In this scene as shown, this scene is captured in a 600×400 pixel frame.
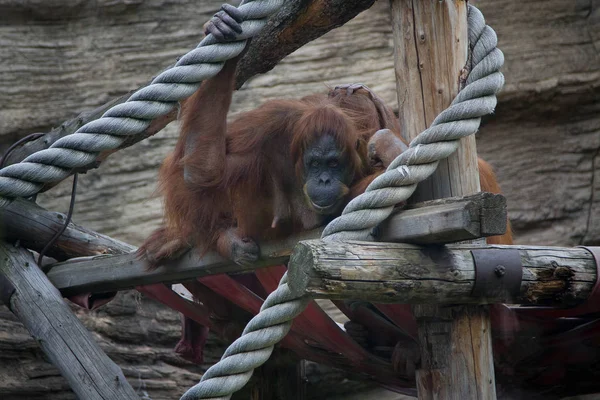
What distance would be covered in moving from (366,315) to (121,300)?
226 centimetres

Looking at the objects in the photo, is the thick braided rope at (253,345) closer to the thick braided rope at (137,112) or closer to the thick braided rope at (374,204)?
the thick braided rope at (374,204)

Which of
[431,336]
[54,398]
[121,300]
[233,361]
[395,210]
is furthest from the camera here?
[121,300]

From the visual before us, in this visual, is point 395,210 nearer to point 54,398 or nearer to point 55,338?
point 55,338

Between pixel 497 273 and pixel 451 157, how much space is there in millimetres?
431

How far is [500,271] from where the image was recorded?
2832 millimetres

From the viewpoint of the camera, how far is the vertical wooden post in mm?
2865

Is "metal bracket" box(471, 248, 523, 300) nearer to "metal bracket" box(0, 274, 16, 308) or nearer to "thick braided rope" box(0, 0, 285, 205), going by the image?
"thick braided rope" box(0, 0, 285, 205)

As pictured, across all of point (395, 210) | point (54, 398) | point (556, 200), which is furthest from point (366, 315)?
point (556, 200)

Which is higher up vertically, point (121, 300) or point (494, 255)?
point (121, 300)

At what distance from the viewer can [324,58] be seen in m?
6.42

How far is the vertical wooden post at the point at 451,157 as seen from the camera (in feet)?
9.40

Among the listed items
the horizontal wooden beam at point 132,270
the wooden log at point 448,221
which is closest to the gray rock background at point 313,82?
the horizontal wooden beam at point 132,270

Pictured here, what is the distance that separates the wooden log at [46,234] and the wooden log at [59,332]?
0.10 meters

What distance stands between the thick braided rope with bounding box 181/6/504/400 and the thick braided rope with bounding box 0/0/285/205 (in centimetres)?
70
